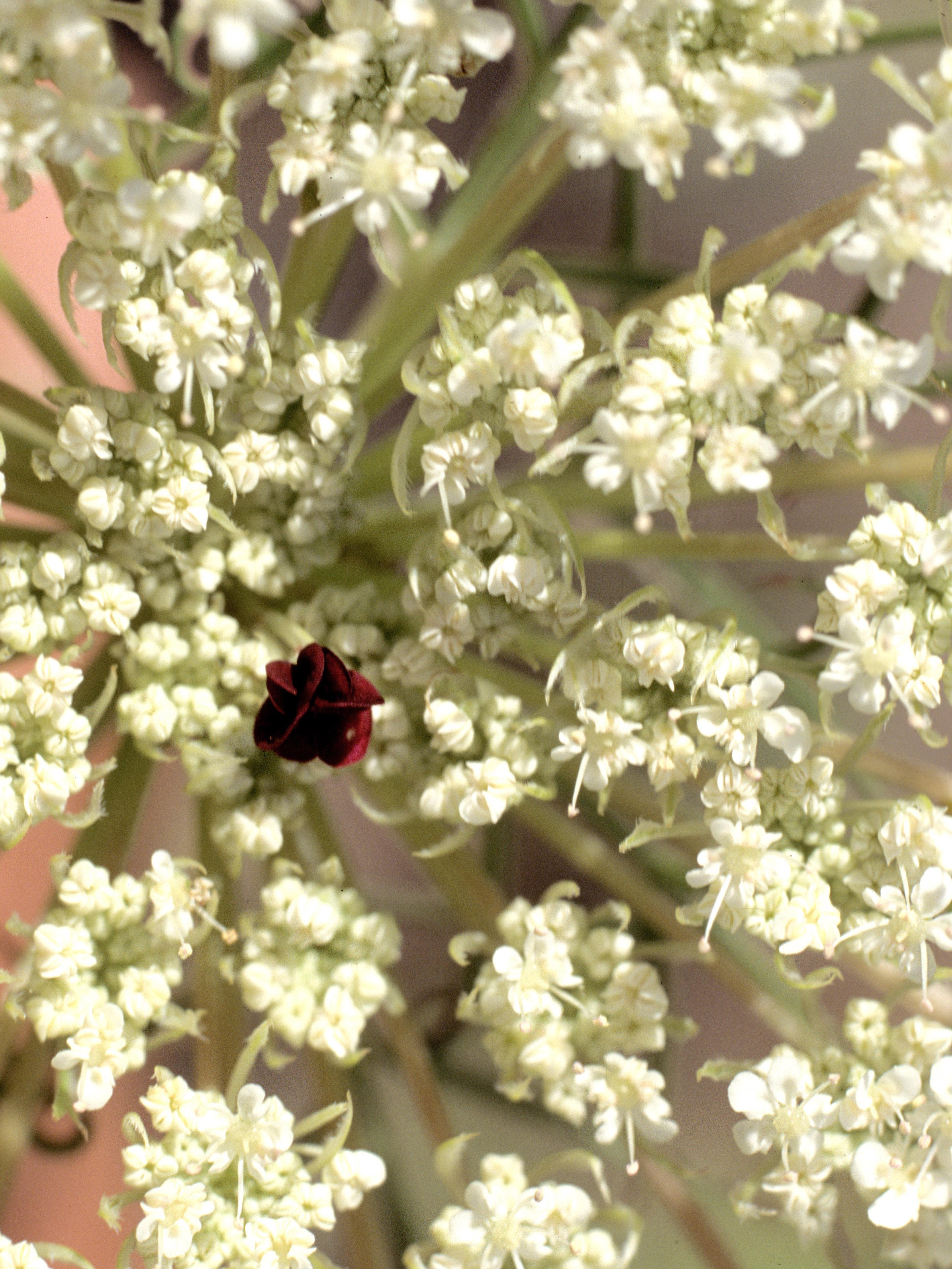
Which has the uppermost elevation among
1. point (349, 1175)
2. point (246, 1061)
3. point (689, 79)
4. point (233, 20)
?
point (233, 20)

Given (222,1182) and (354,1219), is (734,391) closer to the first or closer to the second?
(222,1182)

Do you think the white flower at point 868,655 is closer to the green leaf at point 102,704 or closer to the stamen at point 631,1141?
the stamen at point 631,1141

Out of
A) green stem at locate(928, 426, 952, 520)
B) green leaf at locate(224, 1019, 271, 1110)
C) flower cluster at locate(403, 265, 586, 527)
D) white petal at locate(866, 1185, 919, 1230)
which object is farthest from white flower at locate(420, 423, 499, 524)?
white petal at locate(866, 1185, 919, 1230)

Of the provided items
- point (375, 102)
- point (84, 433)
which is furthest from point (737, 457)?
point (84, 433)

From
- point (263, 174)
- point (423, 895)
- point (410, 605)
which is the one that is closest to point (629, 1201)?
point (423, 895)

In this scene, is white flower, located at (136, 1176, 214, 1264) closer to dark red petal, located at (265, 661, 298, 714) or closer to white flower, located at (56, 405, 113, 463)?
dark red petal, located at (265, 661, 298, 714)

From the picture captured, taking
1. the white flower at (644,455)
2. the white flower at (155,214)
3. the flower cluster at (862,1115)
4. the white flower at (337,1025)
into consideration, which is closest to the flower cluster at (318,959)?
the white flower at (337,1025)
